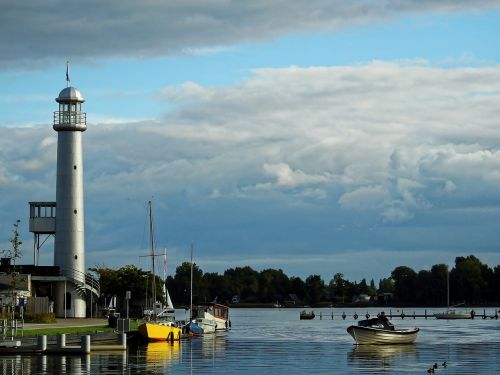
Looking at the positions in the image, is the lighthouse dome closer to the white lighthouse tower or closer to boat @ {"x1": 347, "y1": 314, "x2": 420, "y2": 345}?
the white lighthouse tower

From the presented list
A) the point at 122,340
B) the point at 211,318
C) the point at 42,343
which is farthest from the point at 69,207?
the point at 42,343

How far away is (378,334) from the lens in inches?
3014

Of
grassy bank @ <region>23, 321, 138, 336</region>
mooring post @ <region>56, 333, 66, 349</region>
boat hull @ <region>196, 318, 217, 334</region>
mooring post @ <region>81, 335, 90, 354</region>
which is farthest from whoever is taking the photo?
boat hull @ <region>196, 318, 217, 334</region>

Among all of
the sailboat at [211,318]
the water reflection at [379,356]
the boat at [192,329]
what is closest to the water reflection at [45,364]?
the water reflection at [379,356]

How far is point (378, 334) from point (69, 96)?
3601 centimetres

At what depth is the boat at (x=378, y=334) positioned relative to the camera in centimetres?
7644

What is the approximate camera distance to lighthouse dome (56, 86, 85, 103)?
94312mm

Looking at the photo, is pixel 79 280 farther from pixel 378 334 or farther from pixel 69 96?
pixel 378 334

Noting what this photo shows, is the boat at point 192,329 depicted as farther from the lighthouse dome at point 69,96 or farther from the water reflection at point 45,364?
the water reflection at point 45,364

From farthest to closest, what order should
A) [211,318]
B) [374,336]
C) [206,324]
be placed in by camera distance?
[211,318]
[206,324]
[374,336]

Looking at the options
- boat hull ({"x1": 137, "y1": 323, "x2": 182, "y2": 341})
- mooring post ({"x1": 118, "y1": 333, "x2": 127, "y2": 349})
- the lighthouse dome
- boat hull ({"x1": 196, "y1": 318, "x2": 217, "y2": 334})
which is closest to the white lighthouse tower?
the lighthouse dome

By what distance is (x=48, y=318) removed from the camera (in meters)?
83.5

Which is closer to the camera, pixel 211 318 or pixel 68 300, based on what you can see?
pixel 68 300

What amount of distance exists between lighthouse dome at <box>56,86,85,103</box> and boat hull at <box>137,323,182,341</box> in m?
25.9
